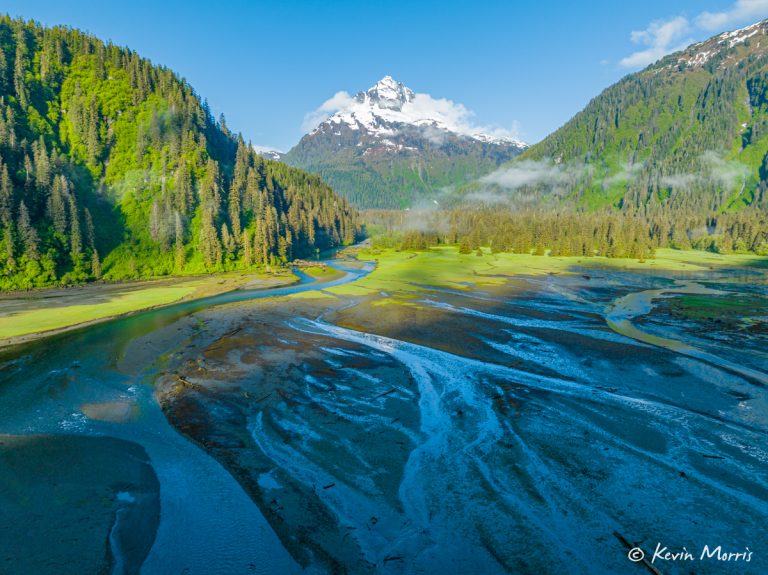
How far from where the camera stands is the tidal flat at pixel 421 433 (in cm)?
1506

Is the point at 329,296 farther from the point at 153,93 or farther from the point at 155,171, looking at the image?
the point at 153,93

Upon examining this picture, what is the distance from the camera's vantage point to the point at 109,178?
102 m

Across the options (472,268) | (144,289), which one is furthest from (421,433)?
(472,268)

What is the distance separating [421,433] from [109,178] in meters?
114

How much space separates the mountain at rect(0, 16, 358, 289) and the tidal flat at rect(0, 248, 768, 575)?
4468 centimetres

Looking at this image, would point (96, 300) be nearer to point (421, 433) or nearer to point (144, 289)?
point (144, 289)

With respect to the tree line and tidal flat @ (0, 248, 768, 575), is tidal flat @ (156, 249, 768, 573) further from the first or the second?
the tree line

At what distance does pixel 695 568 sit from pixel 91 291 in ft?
276

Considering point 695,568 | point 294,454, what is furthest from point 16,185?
point 695,568

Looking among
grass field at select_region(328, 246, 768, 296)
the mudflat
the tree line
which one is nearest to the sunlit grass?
grass field at select_region(328, 246, 768, 296)

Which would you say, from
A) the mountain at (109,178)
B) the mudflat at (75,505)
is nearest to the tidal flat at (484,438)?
the mudflat at (75,505)

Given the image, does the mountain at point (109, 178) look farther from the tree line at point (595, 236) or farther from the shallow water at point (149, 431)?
the tree line at point (595, 236)

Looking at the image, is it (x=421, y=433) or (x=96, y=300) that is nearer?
A: (x=421, y=433)

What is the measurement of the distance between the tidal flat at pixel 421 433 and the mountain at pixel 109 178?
44680mm
